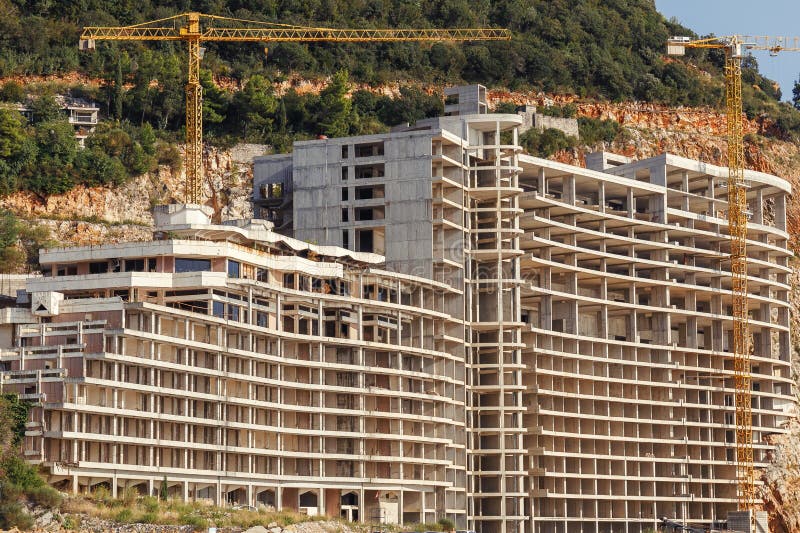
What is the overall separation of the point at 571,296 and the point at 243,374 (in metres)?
47.6

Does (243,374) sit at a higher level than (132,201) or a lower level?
lower

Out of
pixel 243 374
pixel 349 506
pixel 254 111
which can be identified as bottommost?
pixel 349 506

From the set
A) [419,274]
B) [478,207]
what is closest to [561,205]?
[478,207]

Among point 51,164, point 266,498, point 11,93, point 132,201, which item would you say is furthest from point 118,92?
point 266,498

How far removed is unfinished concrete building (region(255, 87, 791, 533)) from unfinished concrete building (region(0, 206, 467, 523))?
220 inches

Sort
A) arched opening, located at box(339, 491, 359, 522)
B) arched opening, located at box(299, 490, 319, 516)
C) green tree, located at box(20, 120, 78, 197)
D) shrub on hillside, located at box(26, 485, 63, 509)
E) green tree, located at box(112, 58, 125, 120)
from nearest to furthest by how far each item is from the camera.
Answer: shrub on hillside, located at box(26, 485, 63, 509), arched opening, located at box(299, 490, 319, 516), arched opening, located at box(339, 491, 359, 522), green tree, located at box(20, 120, 78, 197), green tree, located at box(112, 58, 125, 120)

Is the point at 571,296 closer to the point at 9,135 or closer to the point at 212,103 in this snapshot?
the point at 212,103

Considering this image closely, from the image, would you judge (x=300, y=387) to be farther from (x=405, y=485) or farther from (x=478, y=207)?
(x=478, y=207)

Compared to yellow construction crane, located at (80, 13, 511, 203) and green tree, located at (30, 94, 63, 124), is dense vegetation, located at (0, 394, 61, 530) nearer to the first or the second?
yellow construction crane, located at (80, 13, 511, 203)

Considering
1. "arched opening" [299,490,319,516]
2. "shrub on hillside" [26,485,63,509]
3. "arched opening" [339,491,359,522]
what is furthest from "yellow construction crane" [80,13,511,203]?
"shrub on hillside" [26,485,63,509]

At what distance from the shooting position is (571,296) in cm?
16212

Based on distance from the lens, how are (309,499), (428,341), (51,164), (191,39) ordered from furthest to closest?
(191,39) < (51,164) < (428,341) < (309,499)

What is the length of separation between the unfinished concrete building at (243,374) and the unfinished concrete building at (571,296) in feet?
18.4

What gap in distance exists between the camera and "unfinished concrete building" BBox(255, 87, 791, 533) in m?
150
